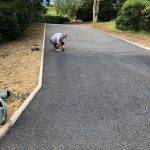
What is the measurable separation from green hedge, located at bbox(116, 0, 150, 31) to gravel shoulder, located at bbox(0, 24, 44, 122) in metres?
9.99

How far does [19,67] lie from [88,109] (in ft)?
21.7

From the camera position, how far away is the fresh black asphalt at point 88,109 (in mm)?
8797

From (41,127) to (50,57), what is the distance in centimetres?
949

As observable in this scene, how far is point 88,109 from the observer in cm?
1101

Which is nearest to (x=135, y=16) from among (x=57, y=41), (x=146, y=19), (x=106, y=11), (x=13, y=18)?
(x=146, y=19)

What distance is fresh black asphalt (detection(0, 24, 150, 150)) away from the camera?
28.9ft

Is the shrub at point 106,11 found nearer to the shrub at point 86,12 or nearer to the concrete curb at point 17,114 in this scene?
the shrub at point 86,12

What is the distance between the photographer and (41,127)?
31.6 ft

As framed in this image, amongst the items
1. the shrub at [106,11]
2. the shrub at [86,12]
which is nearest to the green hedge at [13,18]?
the shrub at [106,11]

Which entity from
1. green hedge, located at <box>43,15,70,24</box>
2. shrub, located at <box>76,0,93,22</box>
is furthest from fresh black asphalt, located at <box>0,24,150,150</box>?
shrub, located at <box>76,0,93,22</box>

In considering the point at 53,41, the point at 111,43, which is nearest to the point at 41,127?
the point at 53,41

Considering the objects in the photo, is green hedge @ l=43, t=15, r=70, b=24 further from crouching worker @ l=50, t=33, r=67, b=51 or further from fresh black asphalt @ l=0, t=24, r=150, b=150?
fresh black asphalt @ l=0, t=24, r=150, b=150

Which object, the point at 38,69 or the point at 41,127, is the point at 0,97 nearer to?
the point at 41,127

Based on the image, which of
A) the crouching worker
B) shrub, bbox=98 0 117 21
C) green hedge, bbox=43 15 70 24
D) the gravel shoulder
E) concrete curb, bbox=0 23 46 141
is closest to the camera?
concrete curb, bbox=0 23 46 141
